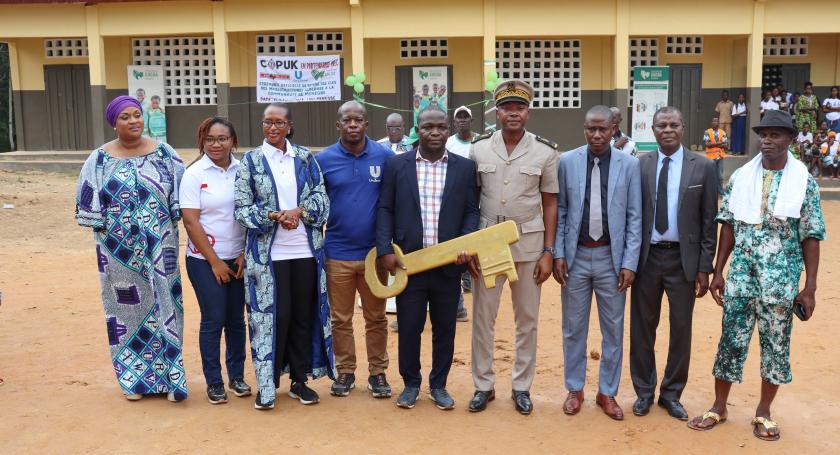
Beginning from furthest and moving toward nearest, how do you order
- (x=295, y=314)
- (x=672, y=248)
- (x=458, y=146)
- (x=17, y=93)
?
(x=17, y=93), (x=458, y=146), (x=295, y=314), (x=672, y=248)

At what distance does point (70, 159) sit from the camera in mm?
17719

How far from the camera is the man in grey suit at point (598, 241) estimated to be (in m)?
4.72

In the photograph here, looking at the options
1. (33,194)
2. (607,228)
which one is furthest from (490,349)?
(33,194)

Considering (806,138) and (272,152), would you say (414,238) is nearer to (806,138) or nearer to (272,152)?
(272,152)

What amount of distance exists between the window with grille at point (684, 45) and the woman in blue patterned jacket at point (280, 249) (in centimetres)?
1498

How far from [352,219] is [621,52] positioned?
12.8m

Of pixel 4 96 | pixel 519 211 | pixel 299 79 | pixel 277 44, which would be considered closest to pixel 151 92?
pixel 277 44

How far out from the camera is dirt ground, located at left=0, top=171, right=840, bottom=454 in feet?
14.4

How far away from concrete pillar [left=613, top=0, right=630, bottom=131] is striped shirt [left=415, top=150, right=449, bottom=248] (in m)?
12.3

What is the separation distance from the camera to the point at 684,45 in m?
18.1

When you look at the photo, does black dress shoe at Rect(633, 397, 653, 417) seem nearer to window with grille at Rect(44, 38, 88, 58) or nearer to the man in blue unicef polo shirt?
the man in blue unicef polo shirt

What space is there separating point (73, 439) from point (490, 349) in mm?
2396

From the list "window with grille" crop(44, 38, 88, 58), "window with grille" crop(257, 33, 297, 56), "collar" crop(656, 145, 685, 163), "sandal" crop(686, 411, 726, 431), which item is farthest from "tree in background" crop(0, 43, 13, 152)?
"sandal" crop(686, 411, 726, 431)

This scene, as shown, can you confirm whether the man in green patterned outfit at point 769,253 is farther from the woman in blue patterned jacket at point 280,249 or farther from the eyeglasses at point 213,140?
the eyeglasses at point 213,140
